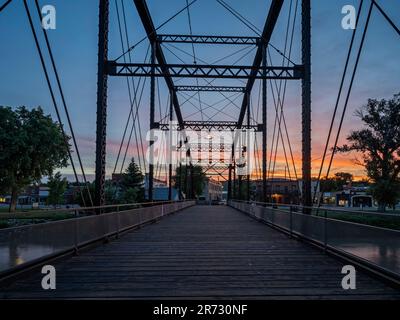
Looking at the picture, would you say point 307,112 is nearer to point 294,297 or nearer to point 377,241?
point 377,241

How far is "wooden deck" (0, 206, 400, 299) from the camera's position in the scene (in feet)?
17.2

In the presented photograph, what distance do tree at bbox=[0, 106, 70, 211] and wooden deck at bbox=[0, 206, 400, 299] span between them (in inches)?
1263

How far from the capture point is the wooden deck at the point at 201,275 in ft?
17.2

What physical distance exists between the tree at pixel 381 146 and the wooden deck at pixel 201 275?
32.5m

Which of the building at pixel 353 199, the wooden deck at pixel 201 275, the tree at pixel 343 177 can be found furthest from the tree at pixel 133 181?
the tree at pixel 343 177

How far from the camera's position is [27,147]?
38.4m

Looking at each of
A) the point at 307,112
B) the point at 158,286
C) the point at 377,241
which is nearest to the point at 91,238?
the point at 158,286

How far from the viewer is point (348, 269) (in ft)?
21.6

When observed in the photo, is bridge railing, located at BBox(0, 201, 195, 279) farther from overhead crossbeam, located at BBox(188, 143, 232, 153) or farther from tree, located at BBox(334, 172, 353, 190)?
tree, located at BBox(334, 172, 353, 190)

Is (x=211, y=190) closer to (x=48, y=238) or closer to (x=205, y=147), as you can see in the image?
(x=205, y=147)

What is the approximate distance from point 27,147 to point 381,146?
3447cm

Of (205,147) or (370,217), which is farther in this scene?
(205,147)

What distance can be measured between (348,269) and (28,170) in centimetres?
3866

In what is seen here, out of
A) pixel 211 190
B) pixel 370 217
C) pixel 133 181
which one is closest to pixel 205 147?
pixel 133 181
